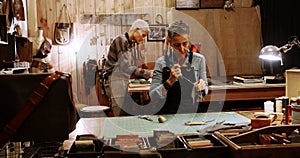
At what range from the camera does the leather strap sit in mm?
1705

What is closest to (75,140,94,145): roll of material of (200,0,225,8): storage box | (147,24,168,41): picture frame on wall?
(147,24,168,41): picture frame on wall

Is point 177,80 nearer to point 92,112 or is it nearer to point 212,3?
point 92,112

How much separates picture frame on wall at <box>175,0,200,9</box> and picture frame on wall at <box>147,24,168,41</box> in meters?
0.40

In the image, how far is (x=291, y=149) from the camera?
161 centimetres

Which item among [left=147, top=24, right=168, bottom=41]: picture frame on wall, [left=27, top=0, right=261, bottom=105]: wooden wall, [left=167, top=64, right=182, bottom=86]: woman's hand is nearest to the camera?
[left=167, top=64, right=182, bottom=86]: woman's hand

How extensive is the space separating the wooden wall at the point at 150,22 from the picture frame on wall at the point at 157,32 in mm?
80

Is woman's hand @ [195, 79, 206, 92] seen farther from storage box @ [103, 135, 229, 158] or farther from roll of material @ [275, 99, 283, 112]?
storage box @ [103, 135, 229, 158]

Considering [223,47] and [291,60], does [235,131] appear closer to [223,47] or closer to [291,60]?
[291,60]

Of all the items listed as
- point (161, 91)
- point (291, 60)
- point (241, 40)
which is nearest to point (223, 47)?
point (241, 40)

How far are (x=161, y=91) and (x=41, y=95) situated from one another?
143 centimetres

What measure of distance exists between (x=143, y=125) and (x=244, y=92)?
202 cm

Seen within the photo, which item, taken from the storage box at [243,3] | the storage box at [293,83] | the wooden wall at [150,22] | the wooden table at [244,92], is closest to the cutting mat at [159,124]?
the storage box at [293,83]

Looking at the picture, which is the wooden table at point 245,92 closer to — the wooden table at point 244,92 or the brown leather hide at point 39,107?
the wooden table at point 244,92

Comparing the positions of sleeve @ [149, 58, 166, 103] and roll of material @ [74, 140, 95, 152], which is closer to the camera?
roll of material @ [74, 140, 95, 152]
